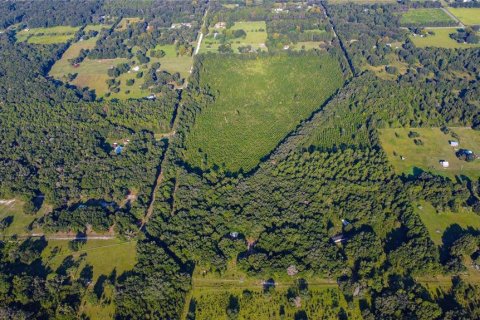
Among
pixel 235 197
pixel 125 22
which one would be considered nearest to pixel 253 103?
pixel 235 197

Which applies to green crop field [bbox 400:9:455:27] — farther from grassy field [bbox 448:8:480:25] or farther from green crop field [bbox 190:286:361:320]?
green crop field [bbox 190:286:361:320]

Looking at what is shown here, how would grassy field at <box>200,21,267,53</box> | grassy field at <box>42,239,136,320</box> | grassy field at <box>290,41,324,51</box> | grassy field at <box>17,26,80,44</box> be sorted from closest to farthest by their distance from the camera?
1. grassy field at <box>42,239,136,320</box>
2. grassy field at <box>290,41,324,51</box>
3. grassy field at <box>200,21,267,53</box>
4. grassy field at <box>17,26,80,44</box>

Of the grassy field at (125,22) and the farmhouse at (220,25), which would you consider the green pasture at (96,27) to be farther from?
the farmhouse at (220,25)

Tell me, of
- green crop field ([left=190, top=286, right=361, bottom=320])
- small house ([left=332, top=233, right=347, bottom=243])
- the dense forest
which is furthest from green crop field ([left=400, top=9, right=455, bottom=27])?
green crop field ([left=190, top=286, right=361, bottom=320])

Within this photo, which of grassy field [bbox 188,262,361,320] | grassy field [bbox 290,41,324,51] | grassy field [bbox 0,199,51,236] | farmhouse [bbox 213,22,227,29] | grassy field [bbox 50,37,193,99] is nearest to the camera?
grassy field [bbox 188,262,361,320]

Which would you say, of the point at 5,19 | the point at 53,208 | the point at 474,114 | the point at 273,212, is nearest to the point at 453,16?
the point at 474,114

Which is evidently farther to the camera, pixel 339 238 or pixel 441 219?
pixel 441 219

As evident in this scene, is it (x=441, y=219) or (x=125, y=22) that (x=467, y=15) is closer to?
(x=441, y=219)
